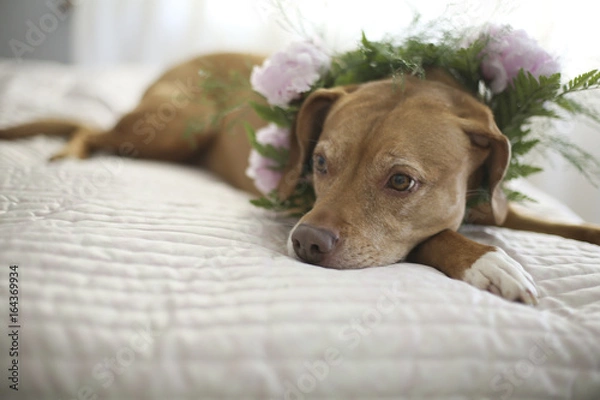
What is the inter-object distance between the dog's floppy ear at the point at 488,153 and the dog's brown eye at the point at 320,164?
45cm

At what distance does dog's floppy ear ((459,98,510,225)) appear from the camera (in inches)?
57.2

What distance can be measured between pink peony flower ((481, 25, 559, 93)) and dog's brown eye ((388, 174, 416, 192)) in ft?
1.85

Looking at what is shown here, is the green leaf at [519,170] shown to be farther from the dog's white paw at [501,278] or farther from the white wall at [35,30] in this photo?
the white wall at [35,30]

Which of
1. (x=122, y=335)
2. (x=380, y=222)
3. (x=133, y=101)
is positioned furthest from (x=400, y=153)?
(x=133, y=101)

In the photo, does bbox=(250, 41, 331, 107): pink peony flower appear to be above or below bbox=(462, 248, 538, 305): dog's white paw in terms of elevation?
above

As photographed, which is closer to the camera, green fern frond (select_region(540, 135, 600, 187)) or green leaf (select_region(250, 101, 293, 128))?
green fern frond (select_region(540, 135, 600, 187))

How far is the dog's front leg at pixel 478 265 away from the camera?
112 centimetres

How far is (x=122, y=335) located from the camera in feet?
2.97

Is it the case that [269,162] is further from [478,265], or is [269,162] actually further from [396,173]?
[478,265]

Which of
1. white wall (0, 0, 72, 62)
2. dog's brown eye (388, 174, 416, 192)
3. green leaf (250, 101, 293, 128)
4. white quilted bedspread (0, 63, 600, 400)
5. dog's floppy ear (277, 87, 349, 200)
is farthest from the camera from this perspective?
white wall (0, 0, 72, 62)

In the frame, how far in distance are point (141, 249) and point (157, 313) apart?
0.90ft

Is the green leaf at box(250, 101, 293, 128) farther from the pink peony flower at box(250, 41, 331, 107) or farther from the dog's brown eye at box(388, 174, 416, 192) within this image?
the dog's brown eye at box(388, 174, 416, 192)

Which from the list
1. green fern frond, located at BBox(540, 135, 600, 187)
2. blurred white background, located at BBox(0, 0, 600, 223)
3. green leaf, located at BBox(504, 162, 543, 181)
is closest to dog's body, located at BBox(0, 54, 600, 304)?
green leaf, located at BBox(504, 162, 543, 181)

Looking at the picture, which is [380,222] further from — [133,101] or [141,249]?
[133,101]
